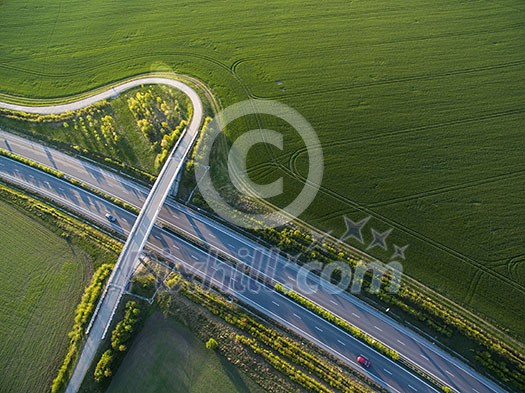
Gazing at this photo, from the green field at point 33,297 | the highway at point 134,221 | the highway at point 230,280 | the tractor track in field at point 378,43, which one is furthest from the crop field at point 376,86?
the green field at point 33,297

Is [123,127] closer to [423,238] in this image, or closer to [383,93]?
[383,93]

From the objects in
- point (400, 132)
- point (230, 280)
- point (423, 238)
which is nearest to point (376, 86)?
point (400, 132)

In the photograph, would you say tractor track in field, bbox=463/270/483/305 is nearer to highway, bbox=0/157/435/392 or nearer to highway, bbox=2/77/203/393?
highway, bbox=0/157/435/392

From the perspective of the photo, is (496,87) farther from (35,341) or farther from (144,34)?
(35,341)

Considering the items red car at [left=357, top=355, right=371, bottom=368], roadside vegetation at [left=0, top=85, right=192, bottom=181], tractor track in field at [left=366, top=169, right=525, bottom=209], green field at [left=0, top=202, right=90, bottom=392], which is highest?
tractor track in field at [left=366, top=169, right=525, bottom=209]

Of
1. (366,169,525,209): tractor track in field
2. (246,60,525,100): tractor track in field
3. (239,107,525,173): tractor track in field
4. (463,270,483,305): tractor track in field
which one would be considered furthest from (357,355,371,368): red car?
(246,60,525,100): tractor track in field

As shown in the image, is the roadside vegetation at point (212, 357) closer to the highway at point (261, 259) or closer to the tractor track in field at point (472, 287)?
the highway at point (261, 259)

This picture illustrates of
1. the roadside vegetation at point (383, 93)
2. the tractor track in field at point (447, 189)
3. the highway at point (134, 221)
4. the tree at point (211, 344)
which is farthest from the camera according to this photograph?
the tractor track in field at point (447, 189)
